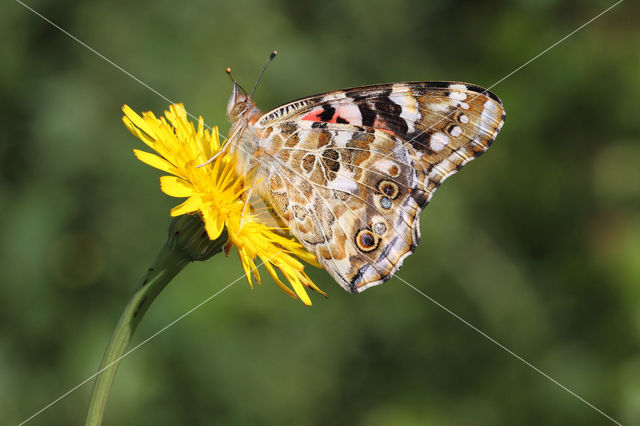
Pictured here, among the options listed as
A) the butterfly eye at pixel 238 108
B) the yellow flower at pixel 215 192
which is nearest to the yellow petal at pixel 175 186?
the yellow flower at pixel 215 192

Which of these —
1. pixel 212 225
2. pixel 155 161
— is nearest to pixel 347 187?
pixel 212 225

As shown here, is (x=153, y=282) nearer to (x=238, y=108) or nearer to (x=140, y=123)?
(x=140, y=123)

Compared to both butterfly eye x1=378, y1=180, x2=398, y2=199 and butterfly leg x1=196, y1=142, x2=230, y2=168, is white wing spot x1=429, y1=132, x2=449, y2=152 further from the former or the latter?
butterfly leg x1=196, y1=142, x2=230, y2=168

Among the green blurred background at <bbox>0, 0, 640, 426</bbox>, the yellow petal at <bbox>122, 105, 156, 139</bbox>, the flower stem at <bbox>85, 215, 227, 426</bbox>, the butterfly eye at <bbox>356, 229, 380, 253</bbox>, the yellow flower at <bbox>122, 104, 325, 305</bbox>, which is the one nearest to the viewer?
the flower stem at <bbox>85, 215, 227, 426</bbox>

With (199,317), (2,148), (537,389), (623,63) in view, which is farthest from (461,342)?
(2,148)

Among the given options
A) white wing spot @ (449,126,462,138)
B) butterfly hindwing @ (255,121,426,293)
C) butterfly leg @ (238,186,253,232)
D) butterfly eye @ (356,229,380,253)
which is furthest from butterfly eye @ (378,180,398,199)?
butterfly leg @ (238,186,253,232)

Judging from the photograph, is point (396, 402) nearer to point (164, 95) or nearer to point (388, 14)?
point (164, 95)

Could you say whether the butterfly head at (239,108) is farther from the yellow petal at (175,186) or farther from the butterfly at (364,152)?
the yellow petal at (175,186)

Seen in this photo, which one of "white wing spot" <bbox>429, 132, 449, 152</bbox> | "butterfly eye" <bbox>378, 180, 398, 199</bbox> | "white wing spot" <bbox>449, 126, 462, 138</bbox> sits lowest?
"butterfly eye" <bbox>378, 180, 398, 199</bbox>
